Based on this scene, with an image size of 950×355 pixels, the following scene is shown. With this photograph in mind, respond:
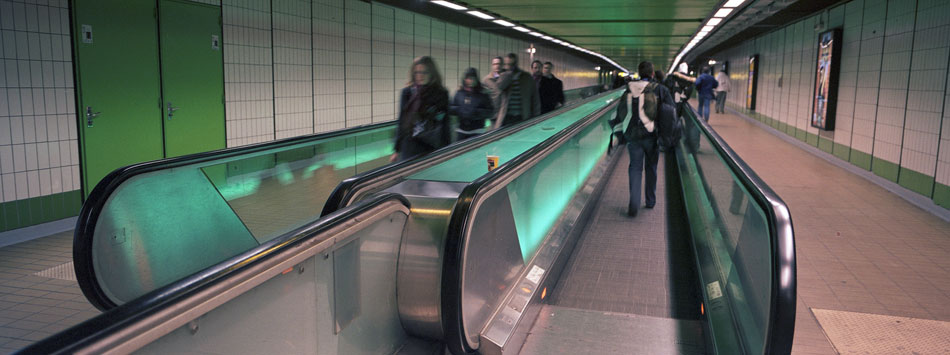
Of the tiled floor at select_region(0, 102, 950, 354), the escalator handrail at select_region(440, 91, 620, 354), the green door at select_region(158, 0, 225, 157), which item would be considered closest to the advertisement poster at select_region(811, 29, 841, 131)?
the tiled floor at select_region(0, 102, 950, 354)

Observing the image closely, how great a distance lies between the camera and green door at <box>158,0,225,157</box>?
7.29 m

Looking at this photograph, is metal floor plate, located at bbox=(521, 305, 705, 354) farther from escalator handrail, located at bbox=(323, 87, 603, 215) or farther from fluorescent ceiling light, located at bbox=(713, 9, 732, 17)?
fluorescent ceiling light, located at bbox=(713, 9, 732, 17)

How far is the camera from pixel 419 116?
5.34 metres

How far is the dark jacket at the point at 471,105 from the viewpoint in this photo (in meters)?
6.77

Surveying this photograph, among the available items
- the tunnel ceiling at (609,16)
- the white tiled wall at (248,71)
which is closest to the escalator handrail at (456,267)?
the white tiled wall at (248,71)

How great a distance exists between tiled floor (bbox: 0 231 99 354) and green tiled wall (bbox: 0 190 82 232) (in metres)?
0.46

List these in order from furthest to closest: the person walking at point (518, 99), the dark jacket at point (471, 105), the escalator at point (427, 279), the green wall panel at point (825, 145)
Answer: the green wall panel at point (825, 145)
the person walking at point (518, 99)
the dark jacket at point (471, 105)
the escalator at point (427, 279)

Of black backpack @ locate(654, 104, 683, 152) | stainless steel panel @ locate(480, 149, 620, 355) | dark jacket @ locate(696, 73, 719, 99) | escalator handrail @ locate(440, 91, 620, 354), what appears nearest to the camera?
escalator handrail @ locate(440, 91, 620, 354)

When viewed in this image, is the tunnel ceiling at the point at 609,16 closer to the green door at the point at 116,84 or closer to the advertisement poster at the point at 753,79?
the advertisement poster at the point at 753,79

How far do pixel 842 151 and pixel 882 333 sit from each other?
331 inches

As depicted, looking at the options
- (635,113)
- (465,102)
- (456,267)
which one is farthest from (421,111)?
(456,267)

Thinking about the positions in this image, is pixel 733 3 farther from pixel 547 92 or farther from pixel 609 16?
pixel 609 16

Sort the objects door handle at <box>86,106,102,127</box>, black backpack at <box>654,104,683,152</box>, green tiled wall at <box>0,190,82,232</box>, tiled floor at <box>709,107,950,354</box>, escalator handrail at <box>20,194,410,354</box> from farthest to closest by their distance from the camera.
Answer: black backpack at <box>654,104,683,152</box> → door handle at <box>86,106,102,127</box> → green tiled wall at <box>0,190,82,232</box> → tiled floor at <box>709,107,950,354</box> → escalator handrail at <box>20,194,410,354</box>

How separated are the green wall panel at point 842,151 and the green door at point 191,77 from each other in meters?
9.85
